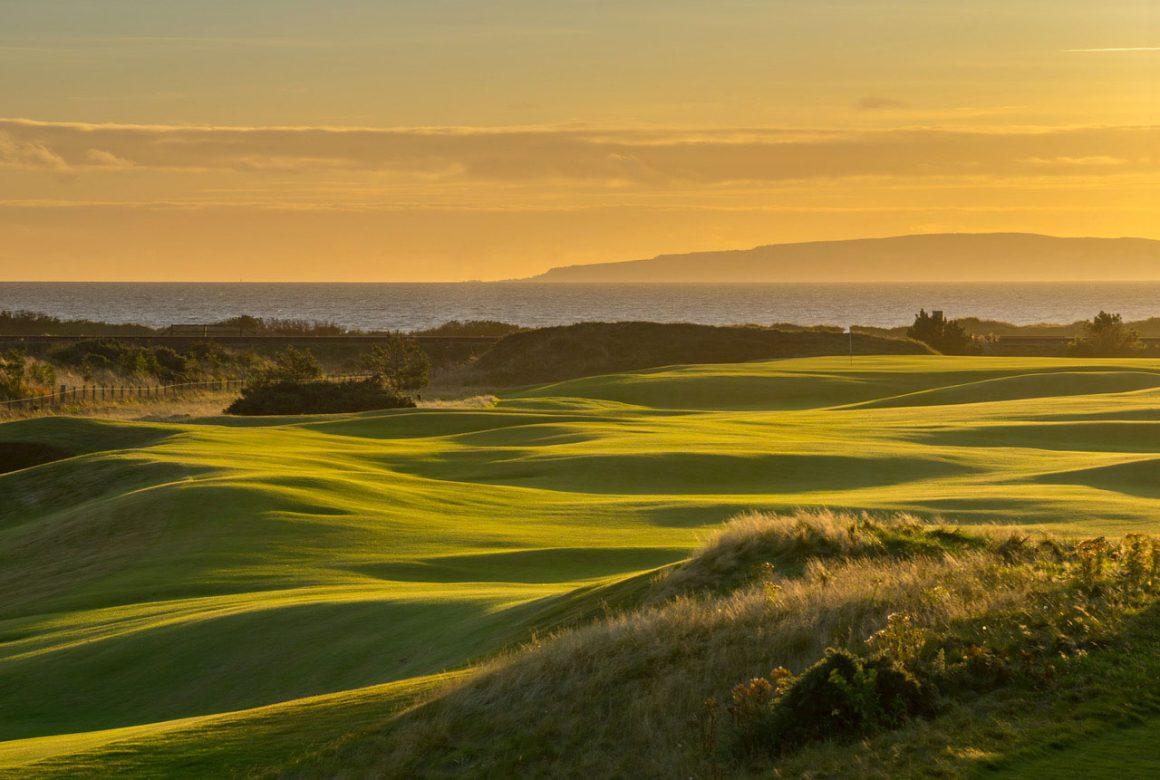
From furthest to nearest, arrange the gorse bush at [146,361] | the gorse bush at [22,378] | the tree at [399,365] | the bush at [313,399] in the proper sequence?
the gorse bush at [146,361], the tree at [399,365], the gorse bush at [22,378], the bush at [313,399]

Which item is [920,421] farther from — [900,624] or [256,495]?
[900,624]

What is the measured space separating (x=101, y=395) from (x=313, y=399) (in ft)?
42.6

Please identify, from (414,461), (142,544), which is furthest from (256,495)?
(414,461)

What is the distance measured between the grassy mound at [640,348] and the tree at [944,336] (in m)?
3.85

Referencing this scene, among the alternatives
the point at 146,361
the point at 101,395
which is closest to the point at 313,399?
the point at 101,395

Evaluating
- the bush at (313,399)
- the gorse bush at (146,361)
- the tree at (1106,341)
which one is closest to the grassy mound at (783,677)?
the bush at (313,399)

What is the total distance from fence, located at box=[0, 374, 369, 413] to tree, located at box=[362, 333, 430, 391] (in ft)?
7.43

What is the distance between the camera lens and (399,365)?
85875mm

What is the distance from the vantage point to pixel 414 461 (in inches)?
1565

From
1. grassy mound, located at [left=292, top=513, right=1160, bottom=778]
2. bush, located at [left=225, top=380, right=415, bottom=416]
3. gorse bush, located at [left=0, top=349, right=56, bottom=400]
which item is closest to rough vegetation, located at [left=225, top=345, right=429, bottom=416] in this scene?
bush, located at [left=225, top=380, right=415, bottom=416]

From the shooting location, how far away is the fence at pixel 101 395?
205 ft

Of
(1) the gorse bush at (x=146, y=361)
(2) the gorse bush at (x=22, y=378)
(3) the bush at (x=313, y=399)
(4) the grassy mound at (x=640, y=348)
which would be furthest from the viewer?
(4) the grassy mound at (x=640, y=348)

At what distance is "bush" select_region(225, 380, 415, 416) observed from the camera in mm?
64250

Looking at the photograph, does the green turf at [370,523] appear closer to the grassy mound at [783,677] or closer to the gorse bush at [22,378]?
the grassy mound at [783,677]
